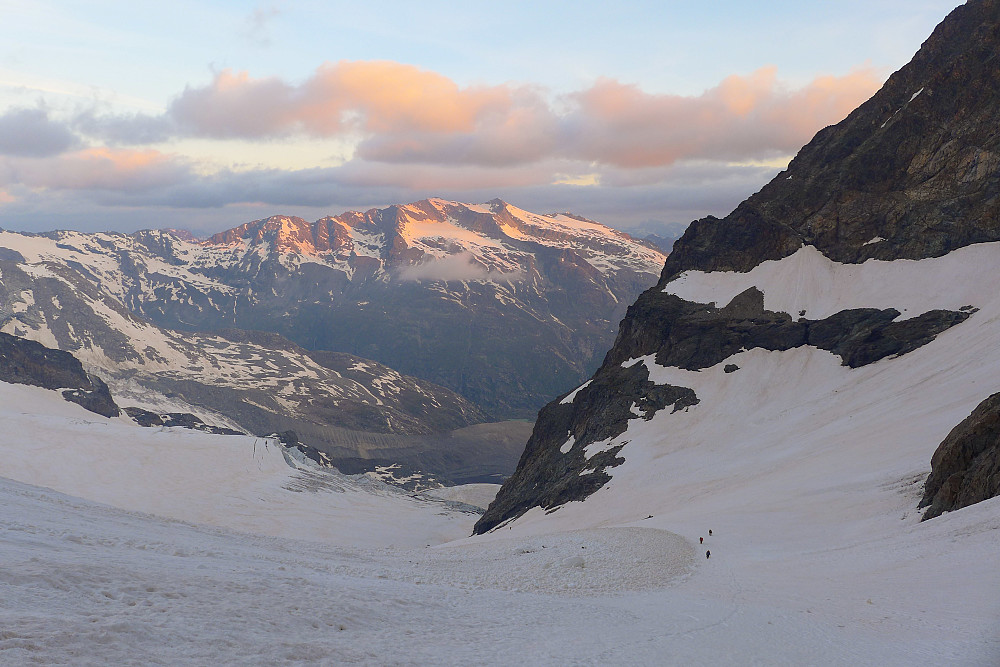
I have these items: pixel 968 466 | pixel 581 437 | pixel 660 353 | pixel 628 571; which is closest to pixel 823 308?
pixel 660 353

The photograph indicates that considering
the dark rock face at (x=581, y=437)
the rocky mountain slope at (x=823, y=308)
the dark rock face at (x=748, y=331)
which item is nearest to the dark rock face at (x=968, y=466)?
the rocky mountain slope at (x=823, y=308)

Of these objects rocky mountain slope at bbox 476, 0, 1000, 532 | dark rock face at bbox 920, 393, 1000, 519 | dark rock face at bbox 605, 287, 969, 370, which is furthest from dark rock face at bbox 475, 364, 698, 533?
dark rock face at bbox 920, 393, 1000, 519

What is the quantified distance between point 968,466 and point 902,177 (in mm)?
90809

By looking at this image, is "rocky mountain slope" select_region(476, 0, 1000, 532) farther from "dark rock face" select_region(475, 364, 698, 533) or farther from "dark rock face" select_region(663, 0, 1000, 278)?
"dark rock face" select_region(475, 364, 698, 533)

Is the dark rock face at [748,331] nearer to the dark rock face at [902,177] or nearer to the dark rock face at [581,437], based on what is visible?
the dark rock face at [581,437]

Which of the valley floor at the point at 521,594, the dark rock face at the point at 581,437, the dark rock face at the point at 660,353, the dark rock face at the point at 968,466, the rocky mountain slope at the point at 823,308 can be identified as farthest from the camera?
the dark rock face at the point at 660,353

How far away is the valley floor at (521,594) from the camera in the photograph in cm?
1504

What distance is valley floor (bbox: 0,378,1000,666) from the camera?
15039 mm

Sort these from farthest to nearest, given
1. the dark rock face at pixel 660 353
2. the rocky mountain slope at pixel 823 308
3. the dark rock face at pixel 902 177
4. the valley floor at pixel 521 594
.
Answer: the dark rock face at pixel 902 177 → the dark rock face at pixel 660 353 → the rocky mountain slope at pixel 823 308 → the valley floor at pixel 521 594

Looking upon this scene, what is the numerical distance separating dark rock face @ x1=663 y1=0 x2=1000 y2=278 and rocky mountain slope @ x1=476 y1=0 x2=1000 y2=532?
0.93ft

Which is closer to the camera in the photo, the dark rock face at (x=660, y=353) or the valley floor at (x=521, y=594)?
the valley floor at (x=521, y=594)

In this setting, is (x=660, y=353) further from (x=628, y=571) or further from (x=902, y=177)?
(x=628, y=571)

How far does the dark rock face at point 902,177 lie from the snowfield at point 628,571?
24259 millimetres

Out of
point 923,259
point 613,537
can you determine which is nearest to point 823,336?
point 923,259
